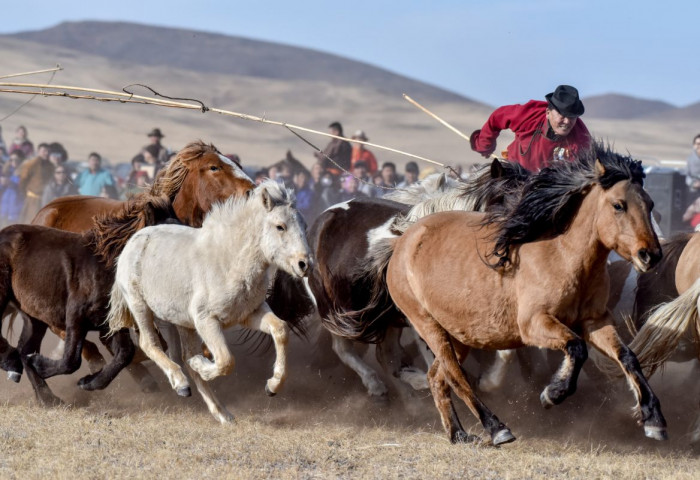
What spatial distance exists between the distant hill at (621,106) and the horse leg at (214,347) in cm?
8814

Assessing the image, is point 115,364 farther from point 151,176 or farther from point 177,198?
point 151,176

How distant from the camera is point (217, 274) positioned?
21.3 feet

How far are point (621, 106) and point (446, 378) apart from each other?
98995 millimetres

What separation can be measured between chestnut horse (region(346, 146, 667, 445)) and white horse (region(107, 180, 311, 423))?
785mm

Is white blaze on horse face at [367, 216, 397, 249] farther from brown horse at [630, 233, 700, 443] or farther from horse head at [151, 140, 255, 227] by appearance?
brown horse at [630, 233, 700, 443]

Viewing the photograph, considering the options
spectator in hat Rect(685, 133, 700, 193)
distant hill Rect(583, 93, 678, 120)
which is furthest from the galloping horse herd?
distant hill Rect(583, 93, 678, 120)

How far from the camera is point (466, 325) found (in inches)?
235

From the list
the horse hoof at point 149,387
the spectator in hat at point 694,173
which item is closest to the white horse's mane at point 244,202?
the horse hoof at point 149,387

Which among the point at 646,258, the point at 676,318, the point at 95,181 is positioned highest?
the point at 646,258

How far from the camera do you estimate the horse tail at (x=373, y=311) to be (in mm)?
6898

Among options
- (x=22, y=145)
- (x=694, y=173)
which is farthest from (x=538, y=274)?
(x=22, y=145)

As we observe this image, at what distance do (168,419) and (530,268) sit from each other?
8.58 feet

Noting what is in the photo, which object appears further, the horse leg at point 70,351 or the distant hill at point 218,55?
the distant hill at point 218,55

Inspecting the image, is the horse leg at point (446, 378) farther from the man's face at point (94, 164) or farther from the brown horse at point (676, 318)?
the man's face at point (94, 164)
